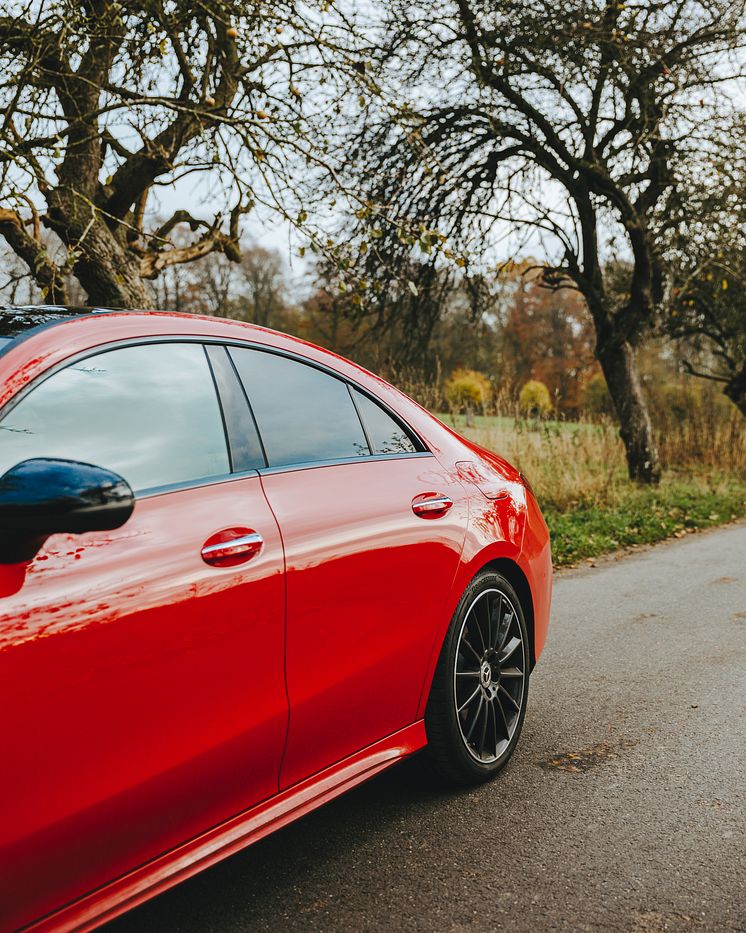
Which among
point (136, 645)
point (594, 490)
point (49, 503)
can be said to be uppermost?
point (49, 503)

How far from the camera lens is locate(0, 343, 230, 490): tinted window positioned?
217 cm

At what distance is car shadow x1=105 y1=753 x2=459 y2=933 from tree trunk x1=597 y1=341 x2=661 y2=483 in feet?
38.0

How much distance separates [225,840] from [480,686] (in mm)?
1416

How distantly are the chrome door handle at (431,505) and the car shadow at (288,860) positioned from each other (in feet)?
3.15

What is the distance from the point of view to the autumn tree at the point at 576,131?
1184 cm

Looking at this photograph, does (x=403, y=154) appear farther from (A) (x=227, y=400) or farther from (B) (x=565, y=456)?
(A) (x=227, y=400)

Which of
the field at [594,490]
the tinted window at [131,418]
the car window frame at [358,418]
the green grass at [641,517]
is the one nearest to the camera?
the tinted window at [131,418]

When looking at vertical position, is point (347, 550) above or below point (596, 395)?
above

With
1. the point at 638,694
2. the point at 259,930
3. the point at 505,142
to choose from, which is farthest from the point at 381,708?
the point at 505,142

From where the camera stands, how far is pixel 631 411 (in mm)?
14906

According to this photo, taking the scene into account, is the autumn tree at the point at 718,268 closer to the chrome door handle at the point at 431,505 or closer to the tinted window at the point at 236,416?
the chrome door handle at the point at 431,505

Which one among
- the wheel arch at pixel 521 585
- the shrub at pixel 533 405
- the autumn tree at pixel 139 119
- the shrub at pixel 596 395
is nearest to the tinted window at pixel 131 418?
the wheel arch at pixel 521 585

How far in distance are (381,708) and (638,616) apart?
371 centimetres

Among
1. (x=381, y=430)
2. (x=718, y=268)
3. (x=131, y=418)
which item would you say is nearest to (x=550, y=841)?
(x=381, y=430)
